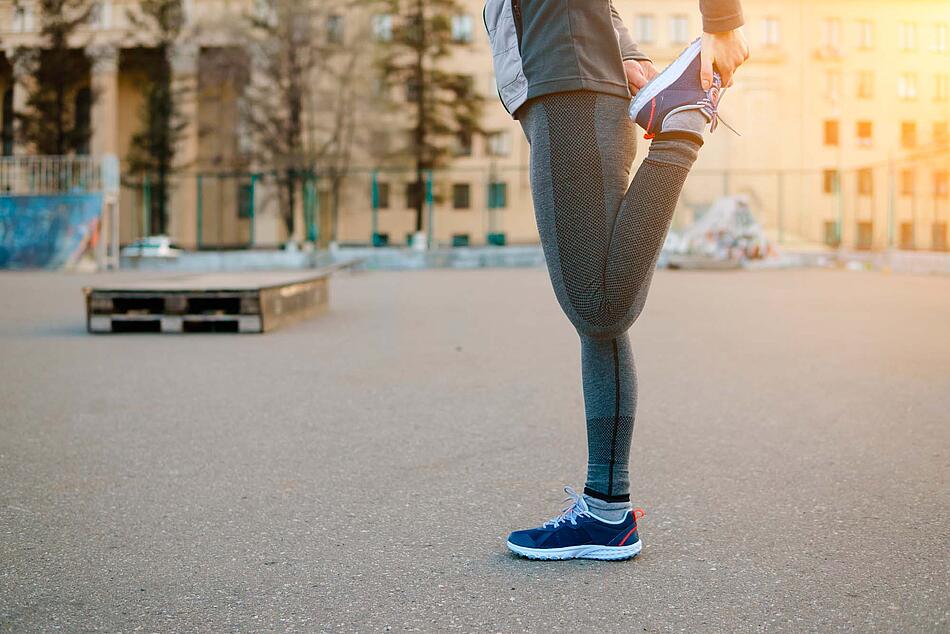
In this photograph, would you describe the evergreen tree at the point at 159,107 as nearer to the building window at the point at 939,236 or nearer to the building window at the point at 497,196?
the building window at the point at 497,196

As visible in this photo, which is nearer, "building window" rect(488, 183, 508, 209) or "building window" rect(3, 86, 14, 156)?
"building window" rect(488, 183, 508, 209)

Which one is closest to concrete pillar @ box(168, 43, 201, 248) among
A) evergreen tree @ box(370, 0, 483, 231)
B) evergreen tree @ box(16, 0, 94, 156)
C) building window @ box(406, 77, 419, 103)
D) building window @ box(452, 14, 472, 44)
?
evergreen tree @ box(16, 0, 94, 156)

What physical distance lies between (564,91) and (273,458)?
7.20 ft

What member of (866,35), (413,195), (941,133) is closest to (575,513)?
(941,133)

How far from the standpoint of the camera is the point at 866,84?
47.5 meters

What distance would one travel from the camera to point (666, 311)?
Result: 39.2 ft

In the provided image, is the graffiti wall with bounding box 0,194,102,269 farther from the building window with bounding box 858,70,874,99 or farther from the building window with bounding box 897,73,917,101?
the building window with bounding box 858,70,874,99

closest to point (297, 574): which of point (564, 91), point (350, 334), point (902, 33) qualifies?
point (564, 91)

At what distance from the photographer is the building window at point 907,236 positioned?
22.3 meters

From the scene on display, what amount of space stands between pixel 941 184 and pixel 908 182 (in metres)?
1.81

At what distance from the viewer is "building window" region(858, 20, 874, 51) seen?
4600 centimetres

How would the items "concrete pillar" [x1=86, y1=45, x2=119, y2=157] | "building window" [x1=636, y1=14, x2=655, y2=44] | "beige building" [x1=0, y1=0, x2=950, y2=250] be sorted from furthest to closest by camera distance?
"building window" [x1=636, y1=14, x2=655, y2=44]
"concrete pillar" [x1=86, y1=45, x2=119, y2=157]
"beige building" [x1=0, y1=0, x2=950, y2=250]

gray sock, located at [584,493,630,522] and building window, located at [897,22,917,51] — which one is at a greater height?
building window, located at [897,22,917,51]

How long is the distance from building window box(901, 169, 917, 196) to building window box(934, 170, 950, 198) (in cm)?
97
